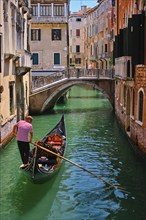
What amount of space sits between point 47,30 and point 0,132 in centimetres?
1581

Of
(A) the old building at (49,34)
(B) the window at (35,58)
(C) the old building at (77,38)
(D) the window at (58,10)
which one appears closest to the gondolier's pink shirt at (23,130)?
(A) the old building at (49,34)

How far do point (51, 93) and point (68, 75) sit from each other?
152 cm

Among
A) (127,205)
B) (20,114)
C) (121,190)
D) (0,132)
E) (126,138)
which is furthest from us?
(20,114)

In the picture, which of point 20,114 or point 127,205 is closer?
point 127,205

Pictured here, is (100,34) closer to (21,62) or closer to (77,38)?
(77,38)

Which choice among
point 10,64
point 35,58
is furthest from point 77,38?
point 10,64

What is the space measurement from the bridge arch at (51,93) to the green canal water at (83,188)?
20.4 feet

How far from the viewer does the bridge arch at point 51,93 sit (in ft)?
64.2

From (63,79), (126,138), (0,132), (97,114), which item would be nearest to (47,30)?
(63,79)

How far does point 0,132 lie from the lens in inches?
435

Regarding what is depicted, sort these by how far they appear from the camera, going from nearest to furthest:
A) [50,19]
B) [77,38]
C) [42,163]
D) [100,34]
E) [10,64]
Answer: [42,163] → [10,64] → [50,19] → [100,34] → [77,38]

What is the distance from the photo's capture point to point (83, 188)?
8.38 m

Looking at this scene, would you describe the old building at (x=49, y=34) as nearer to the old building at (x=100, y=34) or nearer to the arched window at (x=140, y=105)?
the old building at (x=100, y=34)

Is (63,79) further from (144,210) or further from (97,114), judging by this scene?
(144,210)
